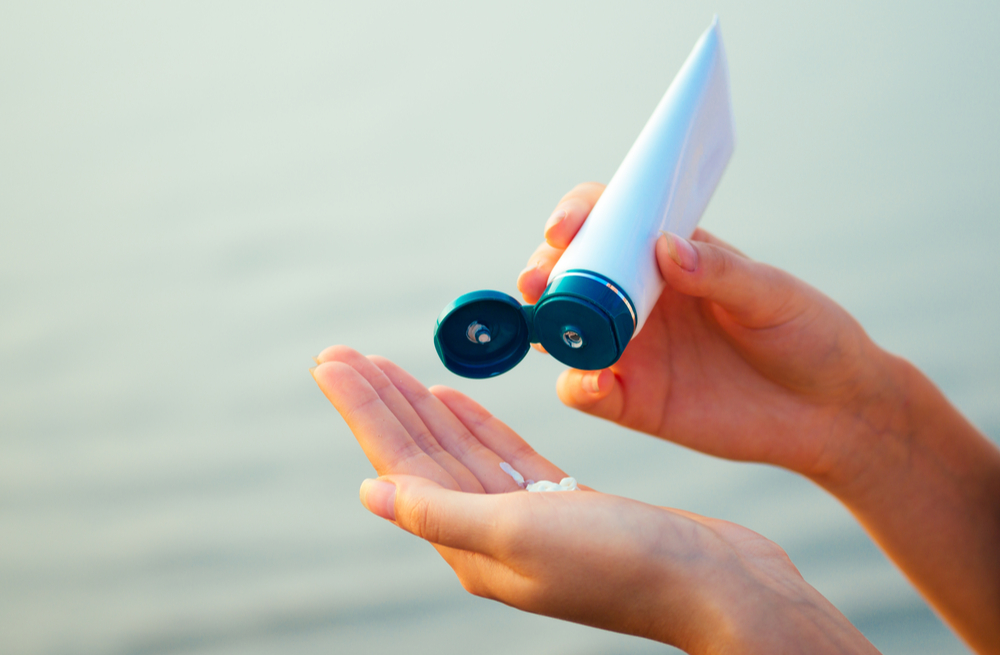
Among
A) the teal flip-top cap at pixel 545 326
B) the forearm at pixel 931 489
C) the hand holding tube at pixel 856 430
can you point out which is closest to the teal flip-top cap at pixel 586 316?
the teal flip-top cap at pixel 545 326

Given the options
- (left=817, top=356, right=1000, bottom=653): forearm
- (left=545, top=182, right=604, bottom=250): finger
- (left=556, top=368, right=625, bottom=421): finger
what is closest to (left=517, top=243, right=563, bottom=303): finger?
(left=545, top=182, right=604, bottom=250): finger

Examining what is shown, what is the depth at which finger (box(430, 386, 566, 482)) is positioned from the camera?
0.59 m

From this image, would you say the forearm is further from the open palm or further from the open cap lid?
the open cap lid

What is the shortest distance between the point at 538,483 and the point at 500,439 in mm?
77

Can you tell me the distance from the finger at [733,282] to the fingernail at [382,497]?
252mm

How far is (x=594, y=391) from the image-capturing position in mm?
649

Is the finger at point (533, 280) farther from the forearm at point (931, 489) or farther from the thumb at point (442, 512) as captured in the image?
the forearm at point (931, 489)

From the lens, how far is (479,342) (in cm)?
48

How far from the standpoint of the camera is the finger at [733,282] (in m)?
0.47

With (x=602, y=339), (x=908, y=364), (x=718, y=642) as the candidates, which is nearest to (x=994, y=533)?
(x=908, y=364)

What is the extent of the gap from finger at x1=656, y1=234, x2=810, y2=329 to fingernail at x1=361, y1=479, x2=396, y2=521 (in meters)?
0.25

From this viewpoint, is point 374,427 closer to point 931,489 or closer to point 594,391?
point 594,391

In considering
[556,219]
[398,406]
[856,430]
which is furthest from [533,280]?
[856,430]

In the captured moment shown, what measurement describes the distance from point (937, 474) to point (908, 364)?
0.12m
